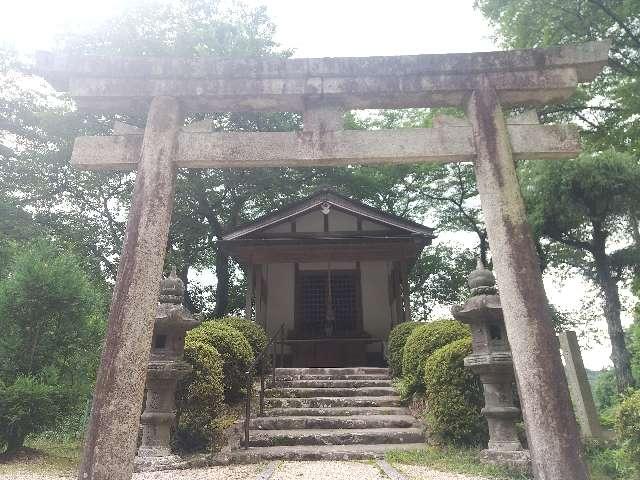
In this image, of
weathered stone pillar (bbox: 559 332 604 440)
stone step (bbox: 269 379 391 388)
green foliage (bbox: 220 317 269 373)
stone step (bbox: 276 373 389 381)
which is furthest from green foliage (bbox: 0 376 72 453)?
weathered stone pillar (bbox: 559 332 604 440)

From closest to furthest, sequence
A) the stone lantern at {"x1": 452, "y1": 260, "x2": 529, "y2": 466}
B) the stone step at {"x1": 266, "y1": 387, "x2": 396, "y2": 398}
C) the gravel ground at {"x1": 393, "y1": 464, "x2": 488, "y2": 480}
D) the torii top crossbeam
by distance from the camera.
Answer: the torii top crossbeam
the gravel ground at {"x1": 393, "y1": 464, "x2": 488, "y2": 480}
the stone lantern at {"x1": 452, "y1": 260, "x2": 529, "y2": 466}
the stone step at {"x1": 266, "y1": 387, "x2": 396, "y2": 398}

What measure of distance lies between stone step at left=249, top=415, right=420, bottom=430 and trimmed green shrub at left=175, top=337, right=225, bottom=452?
1.08 m

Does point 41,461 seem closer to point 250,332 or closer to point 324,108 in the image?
point 250,332

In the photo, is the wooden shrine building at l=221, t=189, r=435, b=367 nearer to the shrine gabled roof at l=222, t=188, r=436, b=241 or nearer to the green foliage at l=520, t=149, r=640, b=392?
the shrine gabled roof at l=222, t=188, r=436, b=241

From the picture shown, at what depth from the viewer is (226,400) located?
786 cm

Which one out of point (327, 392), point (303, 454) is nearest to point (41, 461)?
point (303, 454)

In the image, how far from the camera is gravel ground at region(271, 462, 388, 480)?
524 centimetres

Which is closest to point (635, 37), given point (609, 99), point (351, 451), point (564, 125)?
point (609, 99)

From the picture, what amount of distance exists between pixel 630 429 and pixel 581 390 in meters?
4.13

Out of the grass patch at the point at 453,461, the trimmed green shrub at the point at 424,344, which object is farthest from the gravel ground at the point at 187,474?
the trimmed green shrub at the point at 424,344

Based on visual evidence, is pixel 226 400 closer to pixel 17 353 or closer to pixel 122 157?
pixel 17 353

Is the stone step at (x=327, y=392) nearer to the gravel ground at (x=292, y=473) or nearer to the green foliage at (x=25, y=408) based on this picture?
the gravel ground at (x=292, y=473)

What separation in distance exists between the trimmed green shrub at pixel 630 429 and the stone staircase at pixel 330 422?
10.8ft

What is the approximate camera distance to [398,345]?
1019cm
